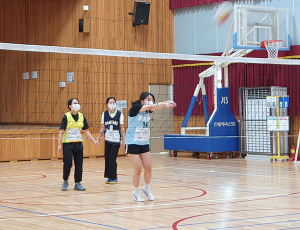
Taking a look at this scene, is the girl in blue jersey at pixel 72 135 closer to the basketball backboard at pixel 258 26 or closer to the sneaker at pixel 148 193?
the sneaker at pixel 148 193

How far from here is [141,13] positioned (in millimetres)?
16078

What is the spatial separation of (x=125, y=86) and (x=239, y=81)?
138 inches

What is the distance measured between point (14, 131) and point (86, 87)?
2505 millimetres

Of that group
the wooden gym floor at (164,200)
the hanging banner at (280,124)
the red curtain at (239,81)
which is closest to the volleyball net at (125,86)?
the red curtain at (239,81)

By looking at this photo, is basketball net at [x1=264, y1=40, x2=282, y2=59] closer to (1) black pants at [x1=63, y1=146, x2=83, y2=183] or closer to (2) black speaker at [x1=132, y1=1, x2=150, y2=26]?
(2) black speaker at [x1=132, y1=1, x2=150, y2=26]

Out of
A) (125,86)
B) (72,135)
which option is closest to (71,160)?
(72,135)

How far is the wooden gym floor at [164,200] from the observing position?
17.8 ft

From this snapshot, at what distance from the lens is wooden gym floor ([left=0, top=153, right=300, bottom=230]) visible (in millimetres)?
5438

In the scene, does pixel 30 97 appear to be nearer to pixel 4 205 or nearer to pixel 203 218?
pixel 4 205

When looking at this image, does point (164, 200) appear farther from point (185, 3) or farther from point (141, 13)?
point (185, 3)

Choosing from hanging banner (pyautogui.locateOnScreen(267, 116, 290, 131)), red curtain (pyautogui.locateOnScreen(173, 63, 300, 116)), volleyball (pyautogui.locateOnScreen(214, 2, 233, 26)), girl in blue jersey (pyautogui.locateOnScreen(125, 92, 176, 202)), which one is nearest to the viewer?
girl in blue jersey (pyautogui.locateOnScreen(125, 92, 176, 202))

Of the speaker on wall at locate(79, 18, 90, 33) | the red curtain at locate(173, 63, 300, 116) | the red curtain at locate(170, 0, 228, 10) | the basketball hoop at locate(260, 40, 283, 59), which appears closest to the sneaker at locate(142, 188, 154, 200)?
the basketball hoop at locate(260, 40, 283, 59)

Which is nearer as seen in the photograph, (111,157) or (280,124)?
(111,157)

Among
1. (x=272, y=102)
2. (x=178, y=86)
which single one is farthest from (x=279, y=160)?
(x=178, y=86)
